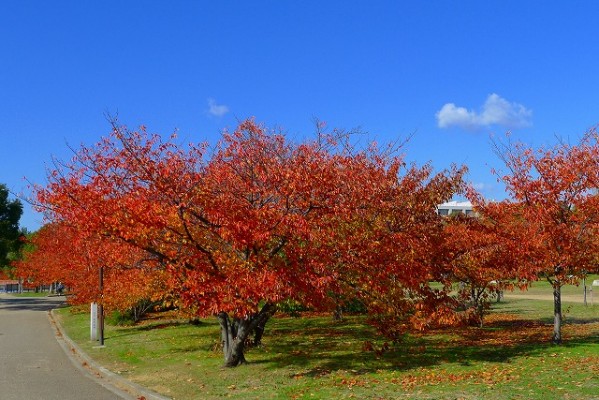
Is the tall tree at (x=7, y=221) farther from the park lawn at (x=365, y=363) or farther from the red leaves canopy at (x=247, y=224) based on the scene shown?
the red leaves canopy at (x=247, y=224)

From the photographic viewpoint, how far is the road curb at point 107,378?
10813mm

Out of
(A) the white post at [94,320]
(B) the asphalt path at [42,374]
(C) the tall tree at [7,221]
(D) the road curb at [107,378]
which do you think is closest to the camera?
(D) the road curb at [107,378]

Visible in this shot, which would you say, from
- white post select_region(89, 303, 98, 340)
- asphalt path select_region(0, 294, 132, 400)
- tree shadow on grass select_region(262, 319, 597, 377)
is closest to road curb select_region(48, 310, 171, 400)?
asphalt path select_region(0, 294, 132, 400)

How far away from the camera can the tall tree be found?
49125mm

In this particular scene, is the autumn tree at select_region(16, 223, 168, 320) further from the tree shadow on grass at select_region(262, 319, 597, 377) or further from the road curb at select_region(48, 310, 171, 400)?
the tree shadow on grass at select_region(262, 319, 597, 377)

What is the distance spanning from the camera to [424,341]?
17156 millimetres

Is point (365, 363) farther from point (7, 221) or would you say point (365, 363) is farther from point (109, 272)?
point (7, 221)

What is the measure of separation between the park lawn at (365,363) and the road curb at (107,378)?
26cm

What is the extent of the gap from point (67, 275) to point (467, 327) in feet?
62.2

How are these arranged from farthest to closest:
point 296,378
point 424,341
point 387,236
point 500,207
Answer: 1. point 424,341
2. point 500,207
3. point 387,236
4. point 296,378

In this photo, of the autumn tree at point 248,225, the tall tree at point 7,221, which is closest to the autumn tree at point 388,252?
the autumn tree at point 248,225

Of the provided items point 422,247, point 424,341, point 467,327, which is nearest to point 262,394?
point 422,247

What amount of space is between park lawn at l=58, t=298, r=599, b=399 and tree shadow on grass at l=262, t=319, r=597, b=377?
24mm

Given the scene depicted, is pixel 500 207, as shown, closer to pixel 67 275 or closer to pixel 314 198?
pixel 314 198
